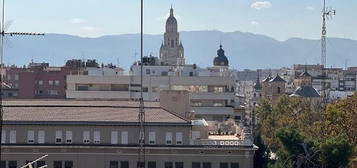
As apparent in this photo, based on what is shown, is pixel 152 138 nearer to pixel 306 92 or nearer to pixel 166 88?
pixel 166 88

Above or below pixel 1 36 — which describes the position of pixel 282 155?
below

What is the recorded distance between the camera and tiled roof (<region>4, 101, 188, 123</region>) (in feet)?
167

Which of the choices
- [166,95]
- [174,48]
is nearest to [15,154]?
[166,95]

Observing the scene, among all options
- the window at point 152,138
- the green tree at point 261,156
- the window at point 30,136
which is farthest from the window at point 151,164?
the green tree at point 261,156

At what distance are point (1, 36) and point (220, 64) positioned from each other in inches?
4671

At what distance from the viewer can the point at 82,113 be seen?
172 ft

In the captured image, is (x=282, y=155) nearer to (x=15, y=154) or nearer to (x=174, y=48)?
(x=15, y=154)

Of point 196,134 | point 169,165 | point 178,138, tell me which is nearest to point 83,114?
point 178,138

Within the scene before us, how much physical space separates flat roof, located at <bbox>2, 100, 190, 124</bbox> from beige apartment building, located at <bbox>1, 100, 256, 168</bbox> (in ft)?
0.18

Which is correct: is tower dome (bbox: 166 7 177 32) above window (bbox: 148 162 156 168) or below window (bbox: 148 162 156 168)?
above

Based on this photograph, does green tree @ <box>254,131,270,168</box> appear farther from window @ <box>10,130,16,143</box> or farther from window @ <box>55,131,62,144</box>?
window @ <box>10,130,16,143</box>

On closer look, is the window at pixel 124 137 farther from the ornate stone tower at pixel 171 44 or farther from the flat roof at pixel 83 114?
the ornate stone tower at pixel 171 44

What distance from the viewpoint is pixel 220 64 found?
143 metres

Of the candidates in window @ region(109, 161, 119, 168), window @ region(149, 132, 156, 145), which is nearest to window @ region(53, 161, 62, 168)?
window @ region(109, 161, 119, 168)
